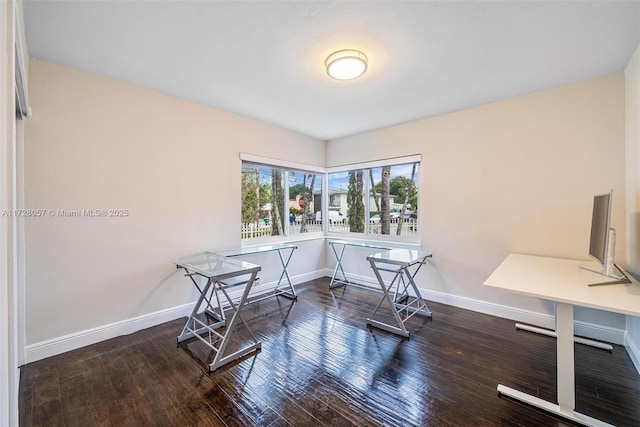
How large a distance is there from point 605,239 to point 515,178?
124 cm

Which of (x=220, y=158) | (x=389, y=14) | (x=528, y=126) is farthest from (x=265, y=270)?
(x=528, y=126)

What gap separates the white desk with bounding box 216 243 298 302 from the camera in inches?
127

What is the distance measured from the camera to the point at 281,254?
Result: 13.1 ft

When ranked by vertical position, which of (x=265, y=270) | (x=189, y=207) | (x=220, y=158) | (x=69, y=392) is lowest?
(x=69, y=392)

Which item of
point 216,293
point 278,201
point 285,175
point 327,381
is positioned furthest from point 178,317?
point 285,175

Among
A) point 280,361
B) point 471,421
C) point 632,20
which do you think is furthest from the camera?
point 280,361

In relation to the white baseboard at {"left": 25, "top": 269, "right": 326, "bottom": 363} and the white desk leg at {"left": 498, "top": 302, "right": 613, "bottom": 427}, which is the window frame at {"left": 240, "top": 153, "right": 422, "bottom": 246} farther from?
the white desk leg at {"left": 498, "top": 302, "right": 613, "bottom": 427}

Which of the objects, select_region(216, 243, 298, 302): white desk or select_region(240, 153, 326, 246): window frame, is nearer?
select_region(216, 243, 298, 302): white desk

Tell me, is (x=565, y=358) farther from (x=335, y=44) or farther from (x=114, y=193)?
(x=114, y=193)

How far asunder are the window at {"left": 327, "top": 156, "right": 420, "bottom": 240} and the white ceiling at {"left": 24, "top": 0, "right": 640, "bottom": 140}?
130 centimetres

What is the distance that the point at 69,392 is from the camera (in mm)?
1814

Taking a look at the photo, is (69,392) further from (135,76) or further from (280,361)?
(135,76)

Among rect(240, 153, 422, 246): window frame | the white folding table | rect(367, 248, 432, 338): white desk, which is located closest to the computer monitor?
rect(367, 248, 432, 338): white desk

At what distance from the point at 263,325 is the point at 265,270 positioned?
110cm
